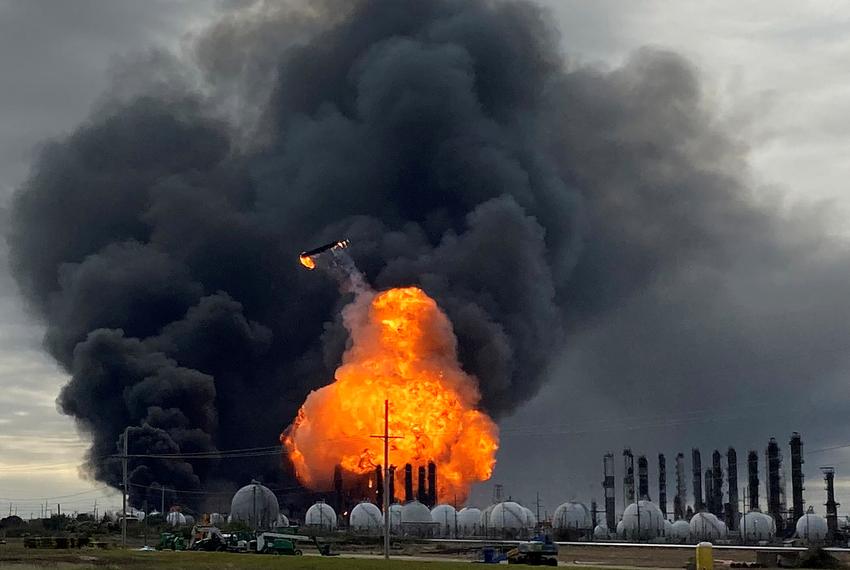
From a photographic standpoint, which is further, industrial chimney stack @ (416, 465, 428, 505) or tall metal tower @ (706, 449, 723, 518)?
tall metal tower @ (706, 449, 723, 518)

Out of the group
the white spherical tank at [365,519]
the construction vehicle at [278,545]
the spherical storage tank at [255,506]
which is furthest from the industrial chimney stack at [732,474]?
the construction vehicle at [278,545]

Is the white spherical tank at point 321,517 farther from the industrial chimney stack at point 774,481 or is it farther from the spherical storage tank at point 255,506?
the industrial chimney stack at point 774,481

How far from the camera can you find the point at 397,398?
14875cm

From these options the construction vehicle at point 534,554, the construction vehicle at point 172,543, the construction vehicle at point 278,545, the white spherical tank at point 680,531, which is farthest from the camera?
the white spherical tank at point 680,531

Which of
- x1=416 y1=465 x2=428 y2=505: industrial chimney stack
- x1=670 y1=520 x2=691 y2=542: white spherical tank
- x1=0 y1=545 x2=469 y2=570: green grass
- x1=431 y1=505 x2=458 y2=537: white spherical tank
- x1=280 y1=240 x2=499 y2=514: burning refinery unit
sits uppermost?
x1=280 y1=240 x2=499 y2=514: burning refinery unit

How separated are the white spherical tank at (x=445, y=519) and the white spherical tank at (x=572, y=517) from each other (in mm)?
14861

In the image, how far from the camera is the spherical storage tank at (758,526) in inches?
6516

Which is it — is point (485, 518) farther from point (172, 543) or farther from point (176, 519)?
point (172, 543)

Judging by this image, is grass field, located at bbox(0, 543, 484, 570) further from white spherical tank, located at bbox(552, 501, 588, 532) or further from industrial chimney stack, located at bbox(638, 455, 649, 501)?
industrial chimney stack, located at bbox(638, 455, 649, 501)

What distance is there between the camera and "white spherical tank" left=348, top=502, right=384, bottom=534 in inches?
6427

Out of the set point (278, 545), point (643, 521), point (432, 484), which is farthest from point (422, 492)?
point (278, 545)

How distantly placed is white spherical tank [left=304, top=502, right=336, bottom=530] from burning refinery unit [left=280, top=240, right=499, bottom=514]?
30.1ft

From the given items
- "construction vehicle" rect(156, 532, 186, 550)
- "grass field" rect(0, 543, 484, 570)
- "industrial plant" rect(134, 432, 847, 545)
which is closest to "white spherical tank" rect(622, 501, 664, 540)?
"industrial plant" rect(134, 432, 847, 545)

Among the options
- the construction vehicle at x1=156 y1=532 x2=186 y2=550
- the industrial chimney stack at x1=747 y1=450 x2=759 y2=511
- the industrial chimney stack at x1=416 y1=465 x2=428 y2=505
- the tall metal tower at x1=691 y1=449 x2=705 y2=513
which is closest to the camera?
→ the construction vehicle at x1=156 y1=532 x2=186 y2=550
